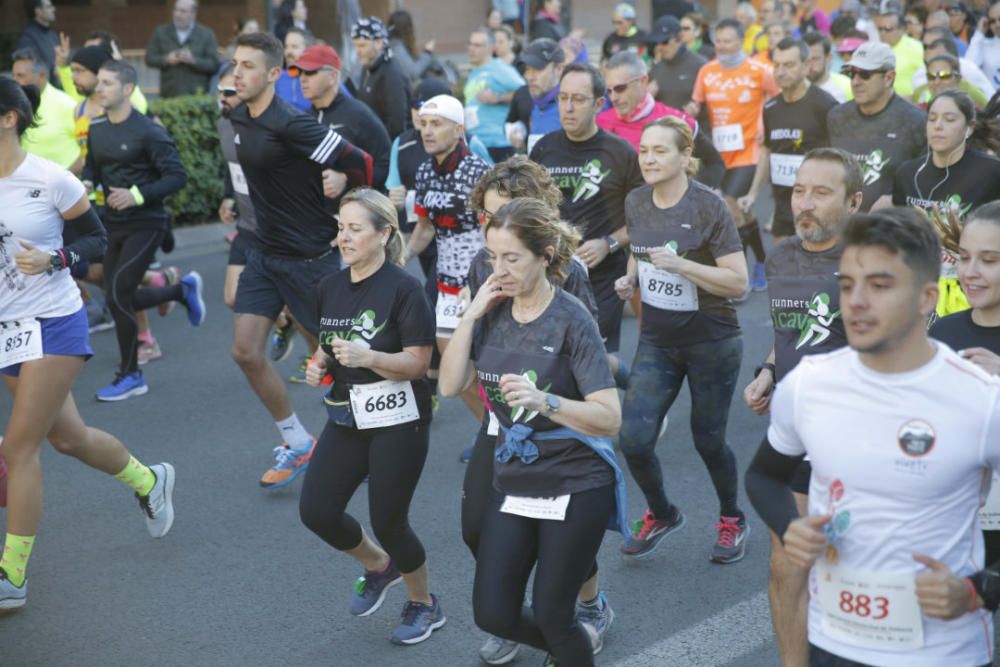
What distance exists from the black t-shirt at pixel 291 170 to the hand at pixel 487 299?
258 centimetres

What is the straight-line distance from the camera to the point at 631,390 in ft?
17.0

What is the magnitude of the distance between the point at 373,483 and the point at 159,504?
1.55 meters

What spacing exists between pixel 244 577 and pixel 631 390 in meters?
1.80

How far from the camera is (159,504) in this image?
5.58 metres

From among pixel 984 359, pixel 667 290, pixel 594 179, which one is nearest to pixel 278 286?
pixel 594 179

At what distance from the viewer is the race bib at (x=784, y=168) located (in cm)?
834

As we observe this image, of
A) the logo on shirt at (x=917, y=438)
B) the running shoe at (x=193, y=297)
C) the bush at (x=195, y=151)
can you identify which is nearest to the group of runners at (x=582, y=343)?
the logo on shirt at (x=917, y=438)

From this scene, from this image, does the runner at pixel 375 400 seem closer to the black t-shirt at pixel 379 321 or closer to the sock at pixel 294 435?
the black t-shirt at pixel 379 321

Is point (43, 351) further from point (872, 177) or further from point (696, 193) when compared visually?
point (872, 177)

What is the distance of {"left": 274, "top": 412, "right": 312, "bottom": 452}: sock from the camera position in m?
6.34

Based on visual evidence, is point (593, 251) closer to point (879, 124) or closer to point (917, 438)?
point (879, 124)

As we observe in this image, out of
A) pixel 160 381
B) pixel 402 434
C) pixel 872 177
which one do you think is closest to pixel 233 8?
pixel 160 381

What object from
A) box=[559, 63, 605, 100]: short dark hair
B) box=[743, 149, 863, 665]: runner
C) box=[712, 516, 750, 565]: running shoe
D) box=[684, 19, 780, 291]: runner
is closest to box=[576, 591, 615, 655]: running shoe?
box=[712, 516, 750, 565]: running shoe

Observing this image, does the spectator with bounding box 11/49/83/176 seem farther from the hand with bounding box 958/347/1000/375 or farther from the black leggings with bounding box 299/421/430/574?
the hand with bounding box 958/347/1000/375
